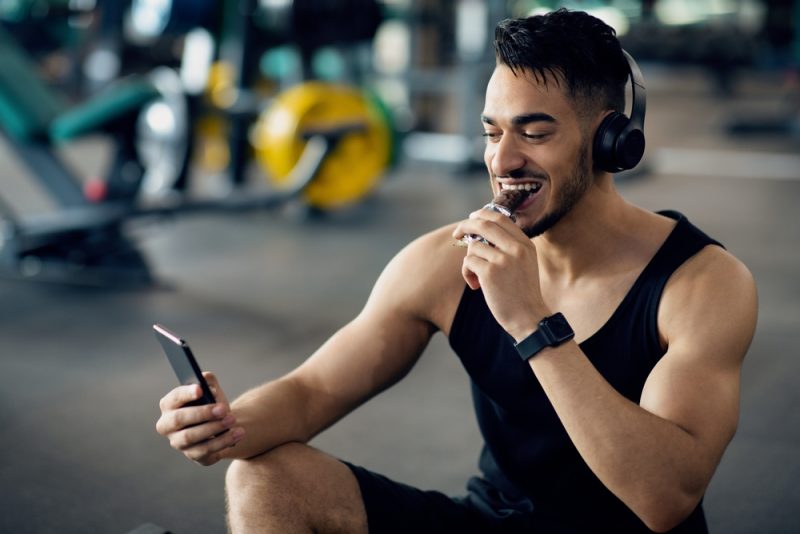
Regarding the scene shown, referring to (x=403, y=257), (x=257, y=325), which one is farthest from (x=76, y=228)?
(x=403, y=257)

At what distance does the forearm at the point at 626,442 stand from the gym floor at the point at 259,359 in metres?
0.75

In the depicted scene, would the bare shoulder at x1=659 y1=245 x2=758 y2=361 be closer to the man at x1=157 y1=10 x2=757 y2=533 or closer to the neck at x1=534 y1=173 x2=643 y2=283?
the man at x1=157 y1=10 x2=757 y2=533

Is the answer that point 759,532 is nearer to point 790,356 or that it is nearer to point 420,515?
point 420,515

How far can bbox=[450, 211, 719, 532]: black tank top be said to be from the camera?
1.16m

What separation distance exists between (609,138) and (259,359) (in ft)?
5.26

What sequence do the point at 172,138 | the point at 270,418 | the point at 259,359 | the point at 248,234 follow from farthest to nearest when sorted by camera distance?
the point at 248,234, the point at 172,138, the point at 259,359, the point at 270,418

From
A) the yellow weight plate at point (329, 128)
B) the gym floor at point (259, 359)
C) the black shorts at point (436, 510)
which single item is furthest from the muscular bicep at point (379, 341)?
the yellow weight plate at point (329, 128)

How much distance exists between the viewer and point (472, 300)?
1.28 metres

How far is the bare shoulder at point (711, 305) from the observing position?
3.58 ft

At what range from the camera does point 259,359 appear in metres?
2.58

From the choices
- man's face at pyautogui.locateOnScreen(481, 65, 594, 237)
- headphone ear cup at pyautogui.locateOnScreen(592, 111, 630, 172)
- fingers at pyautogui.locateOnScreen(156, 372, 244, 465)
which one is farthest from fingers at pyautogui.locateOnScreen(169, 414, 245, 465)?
headphone ear cup at pyautogui.locateOnScreen(592, 111, 630, 172)

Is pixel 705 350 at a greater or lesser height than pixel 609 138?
lesser

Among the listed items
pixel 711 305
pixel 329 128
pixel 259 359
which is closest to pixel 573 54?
pixel 711 305

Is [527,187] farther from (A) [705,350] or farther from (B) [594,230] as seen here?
(A) [705,350]
